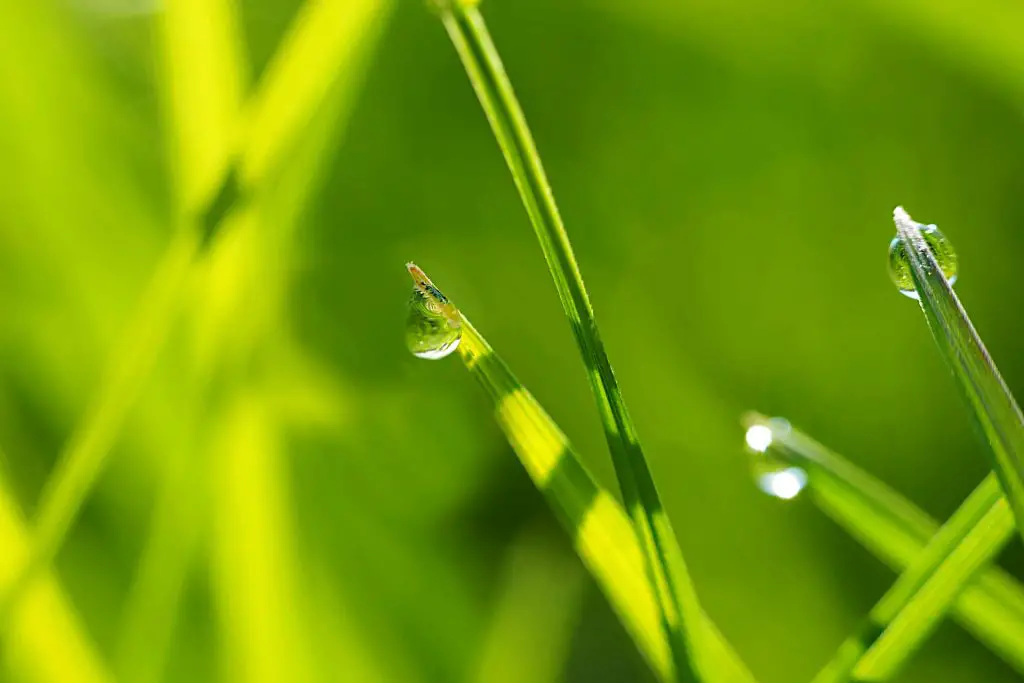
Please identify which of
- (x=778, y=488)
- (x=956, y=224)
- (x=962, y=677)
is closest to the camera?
(x=778, y=488)

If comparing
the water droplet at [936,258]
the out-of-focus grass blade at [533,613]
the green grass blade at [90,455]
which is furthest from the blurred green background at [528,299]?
the water droplet at [936,258]

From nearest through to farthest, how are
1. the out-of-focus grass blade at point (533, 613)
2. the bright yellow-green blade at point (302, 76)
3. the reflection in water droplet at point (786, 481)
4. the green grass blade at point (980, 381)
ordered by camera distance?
1. the green grass blade at point (980, 381)
2. the reflection in water droplet at point (786, 481)
3. the bright yellow-green blade at point (302, 76)
4. the out-of-focus grass blade at point (533, 613)

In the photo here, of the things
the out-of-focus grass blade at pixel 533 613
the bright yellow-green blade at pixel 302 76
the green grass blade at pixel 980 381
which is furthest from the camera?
the out-of-focus grass blade at pixel 533 613

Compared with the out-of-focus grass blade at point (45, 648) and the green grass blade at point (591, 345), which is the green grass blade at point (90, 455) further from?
the green grass blade at point (591, 345)

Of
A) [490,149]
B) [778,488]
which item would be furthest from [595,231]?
[778,488]

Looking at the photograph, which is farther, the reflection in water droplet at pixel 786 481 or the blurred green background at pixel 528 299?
the blurred green background at pixel 528 299

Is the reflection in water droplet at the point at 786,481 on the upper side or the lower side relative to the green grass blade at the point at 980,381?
lower

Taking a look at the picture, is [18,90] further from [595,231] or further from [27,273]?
[595,231]
